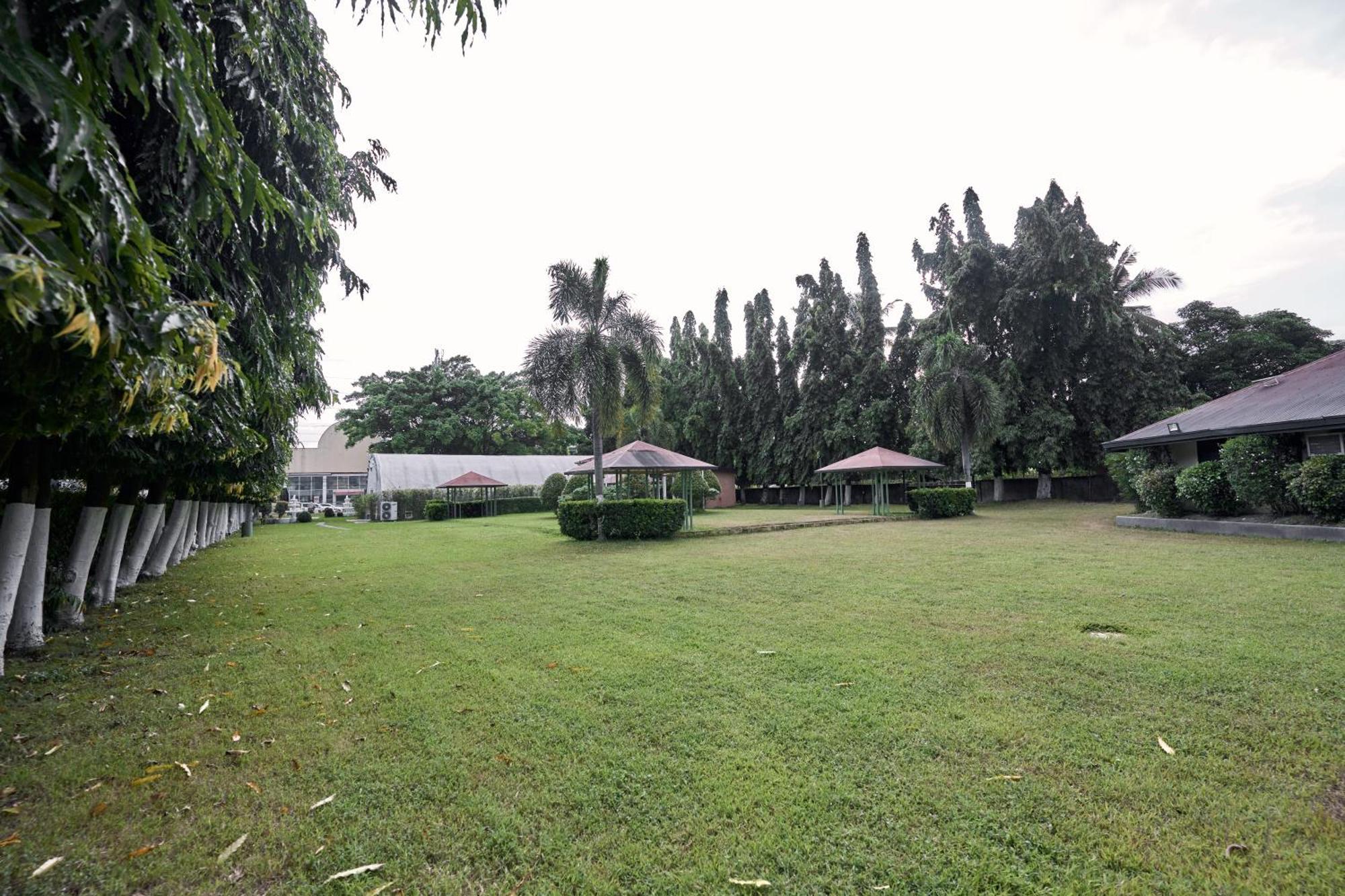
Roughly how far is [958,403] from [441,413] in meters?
32.8

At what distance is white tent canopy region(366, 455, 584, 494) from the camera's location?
106ft

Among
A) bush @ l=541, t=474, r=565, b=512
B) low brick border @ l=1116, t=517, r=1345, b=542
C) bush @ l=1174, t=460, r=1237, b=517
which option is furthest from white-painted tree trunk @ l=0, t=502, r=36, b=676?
bush @ l=541, t=474, r=565, b=512

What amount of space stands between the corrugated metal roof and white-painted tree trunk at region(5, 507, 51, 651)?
726 inches

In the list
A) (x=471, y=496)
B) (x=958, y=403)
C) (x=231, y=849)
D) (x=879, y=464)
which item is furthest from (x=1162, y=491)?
(x=471, y=496)

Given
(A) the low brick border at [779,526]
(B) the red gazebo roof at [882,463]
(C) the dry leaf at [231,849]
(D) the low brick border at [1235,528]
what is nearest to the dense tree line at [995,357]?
(B) the red gazebo roof at [882,463]

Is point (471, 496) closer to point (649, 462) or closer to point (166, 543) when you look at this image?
point (649, 462)

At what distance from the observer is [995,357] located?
86.7 ft

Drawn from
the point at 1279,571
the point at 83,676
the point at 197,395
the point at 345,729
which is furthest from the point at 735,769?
the point at 1279,571

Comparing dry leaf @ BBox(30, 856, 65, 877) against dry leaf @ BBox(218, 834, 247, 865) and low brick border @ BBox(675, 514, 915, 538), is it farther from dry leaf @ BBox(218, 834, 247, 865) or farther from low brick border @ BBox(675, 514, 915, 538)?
A: low brick border @ BBox(675, 514, 915, 538)

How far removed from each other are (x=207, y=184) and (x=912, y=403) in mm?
28759

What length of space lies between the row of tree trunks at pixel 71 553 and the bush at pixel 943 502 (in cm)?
1997

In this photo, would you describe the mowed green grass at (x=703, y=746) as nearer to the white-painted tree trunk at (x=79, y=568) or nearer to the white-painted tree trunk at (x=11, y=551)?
the white-painted tree trunk at (x=79, y=568)

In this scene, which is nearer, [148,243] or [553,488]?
[148,243]

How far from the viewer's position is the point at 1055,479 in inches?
978
